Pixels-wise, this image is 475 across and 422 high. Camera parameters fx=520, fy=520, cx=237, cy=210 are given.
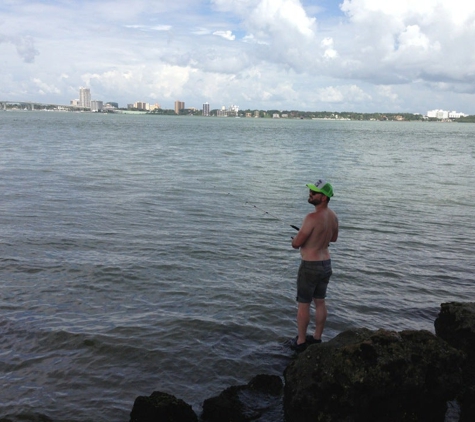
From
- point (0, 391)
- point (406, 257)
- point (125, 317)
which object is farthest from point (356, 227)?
point (0, 391)

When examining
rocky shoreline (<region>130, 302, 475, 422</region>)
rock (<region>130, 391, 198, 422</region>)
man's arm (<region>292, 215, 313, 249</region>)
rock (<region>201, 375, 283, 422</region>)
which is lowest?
rock (<region>201, 375, 283, 422</region>)

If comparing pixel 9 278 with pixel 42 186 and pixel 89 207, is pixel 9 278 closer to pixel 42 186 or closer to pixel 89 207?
pixel 89 207

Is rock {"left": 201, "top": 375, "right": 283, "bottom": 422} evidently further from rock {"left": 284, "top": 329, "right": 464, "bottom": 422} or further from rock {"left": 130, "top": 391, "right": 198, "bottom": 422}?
rock {"left": 284, "top": 329, "right": 464, "bottom": 422}

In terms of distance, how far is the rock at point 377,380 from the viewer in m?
4.83

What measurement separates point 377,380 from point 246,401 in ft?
5.17

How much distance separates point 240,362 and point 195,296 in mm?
2463

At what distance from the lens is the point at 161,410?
5.03m

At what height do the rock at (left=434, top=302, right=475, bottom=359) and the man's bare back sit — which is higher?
the man's bare back

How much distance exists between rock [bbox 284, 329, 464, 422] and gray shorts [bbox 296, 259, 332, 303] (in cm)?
166

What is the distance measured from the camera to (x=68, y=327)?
7711 mm

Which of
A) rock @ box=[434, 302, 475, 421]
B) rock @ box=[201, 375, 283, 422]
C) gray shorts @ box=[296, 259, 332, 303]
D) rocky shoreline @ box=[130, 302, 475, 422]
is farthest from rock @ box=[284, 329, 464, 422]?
gray shorts @ box=[296, 259, 332, 303]

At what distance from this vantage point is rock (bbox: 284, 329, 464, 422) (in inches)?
190

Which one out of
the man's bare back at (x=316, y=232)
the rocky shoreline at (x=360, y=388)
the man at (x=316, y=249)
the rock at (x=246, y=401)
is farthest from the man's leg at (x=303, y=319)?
the rocky shoreline at (x=360, y=388)

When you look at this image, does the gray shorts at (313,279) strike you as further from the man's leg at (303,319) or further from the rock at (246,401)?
the rock at (246,401)
